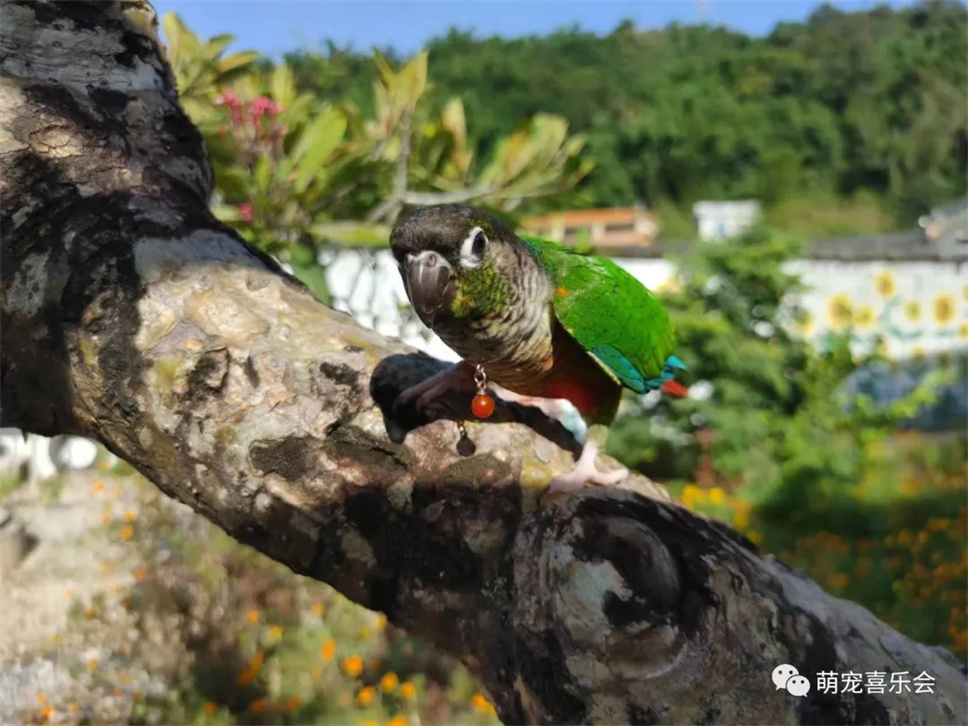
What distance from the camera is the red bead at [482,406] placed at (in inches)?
55.9

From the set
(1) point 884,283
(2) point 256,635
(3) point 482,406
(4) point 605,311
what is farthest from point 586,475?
(1) point 884,283

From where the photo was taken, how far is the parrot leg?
55.0 inches

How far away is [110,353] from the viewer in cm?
138

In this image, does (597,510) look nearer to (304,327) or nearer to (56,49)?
(304,327)

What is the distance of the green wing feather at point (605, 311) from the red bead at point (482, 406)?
0.24 m

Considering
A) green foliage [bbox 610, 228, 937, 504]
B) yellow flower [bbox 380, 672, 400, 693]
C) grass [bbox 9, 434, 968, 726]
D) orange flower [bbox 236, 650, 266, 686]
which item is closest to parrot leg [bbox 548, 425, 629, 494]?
grass [bbox 9, 434, 968, 726]

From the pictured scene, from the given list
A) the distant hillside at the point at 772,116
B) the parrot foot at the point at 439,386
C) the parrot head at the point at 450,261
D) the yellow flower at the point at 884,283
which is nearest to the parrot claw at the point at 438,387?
the parrot foot at the point at 439,386

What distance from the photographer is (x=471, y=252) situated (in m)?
1.29

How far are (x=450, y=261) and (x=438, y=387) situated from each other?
1.00ft

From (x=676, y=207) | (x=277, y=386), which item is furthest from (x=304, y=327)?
(x=676, y=207)

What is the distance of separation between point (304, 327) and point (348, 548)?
442 mm

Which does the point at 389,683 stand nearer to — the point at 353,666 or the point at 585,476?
the point at 353,666

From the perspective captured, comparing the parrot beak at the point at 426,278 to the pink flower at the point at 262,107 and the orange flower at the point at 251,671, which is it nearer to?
the pink flower at the point at 262,107

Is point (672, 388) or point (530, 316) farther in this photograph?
point (672, 388)
